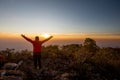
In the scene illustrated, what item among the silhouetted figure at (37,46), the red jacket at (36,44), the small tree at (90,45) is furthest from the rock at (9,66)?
the small tree at (90,45)

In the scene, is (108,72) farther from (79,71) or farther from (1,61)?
(1,61)

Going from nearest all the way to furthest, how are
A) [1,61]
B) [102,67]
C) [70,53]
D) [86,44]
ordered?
[102,67] < [1,61] < [70,53] < [86,44]

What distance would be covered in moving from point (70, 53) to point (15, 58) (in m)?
4.68

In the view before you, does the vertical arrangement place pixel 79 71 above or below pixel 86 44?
below

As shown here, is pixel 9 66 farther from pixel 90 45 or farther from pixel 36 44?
pixel 90 45

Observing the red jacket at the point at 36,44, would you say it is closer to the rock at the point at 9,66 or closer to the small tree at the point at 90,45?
the rock at the point at 9,66

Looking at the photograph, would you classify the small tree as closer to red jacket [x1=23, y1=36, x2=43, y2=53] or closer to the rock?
red jacket [x1=23, y1=36, x2=43, y2=53]

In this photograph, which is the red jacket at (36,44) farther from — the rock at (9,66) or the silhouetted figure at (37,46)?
the rock at (9,66)

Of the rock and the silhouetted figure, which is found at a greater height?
the silhouetted figure

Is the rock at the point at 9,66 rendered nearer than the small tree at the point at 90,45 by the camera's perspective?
Yes

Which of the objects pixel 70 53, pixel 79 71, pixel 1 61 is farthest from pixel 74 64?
pixel 1 61

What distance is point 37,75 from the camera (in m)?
16.8

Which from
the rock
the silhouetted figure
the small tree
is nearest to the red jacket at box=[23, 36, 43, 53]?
the silhouetted figure

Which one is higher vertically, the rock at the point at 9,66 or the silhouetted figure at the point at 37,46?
the silhouetted figure at the point at 37,46
